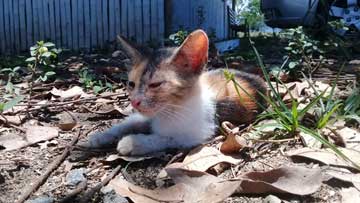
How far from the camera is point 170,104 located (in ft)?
9.80

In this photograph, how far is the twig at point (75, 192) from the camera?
7.32ft

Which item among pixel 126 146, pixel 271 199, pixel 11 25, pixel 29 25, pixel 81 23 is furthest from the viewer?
pixel 11 25

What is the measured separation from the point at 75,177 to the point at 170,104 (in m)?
0.79

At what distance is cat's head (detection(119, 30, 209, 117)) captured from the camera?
2947mm

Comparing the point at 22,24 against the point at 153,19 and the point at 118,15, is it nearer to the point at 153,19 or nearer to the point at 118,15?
the point at 118,15

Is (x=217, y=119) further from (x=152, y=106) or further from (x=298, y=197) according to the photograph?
(x=298, y=197)

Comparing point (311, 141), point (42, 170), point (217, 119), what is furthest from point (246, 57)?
point (42, 170)

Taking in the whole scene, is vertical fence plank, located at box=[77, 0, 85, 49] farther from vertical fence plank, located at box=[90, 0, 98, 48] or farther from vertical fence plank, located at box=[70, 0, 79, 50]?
vertical fence plank, located at box=[90, 0, 98, 48]

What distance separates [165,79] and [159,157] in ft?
1.67

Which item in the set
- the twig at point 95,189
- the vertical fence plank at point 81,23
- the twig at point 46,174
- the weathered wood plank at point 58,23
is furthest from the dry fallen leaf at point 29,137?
the weathered wood plank at point 58,23

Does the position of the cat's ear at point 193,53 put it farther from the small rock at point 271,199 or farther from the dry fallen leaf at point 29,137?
the small rock at point 271,199

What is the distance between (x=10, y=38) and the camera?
11.3 meters

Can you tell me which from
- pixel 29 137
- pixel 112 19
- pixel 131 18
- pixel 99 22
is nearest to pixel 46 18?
pixel 99 22

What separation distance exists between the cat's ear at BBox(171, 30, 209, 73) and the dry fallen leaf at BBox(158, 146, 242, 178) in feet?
2.02
